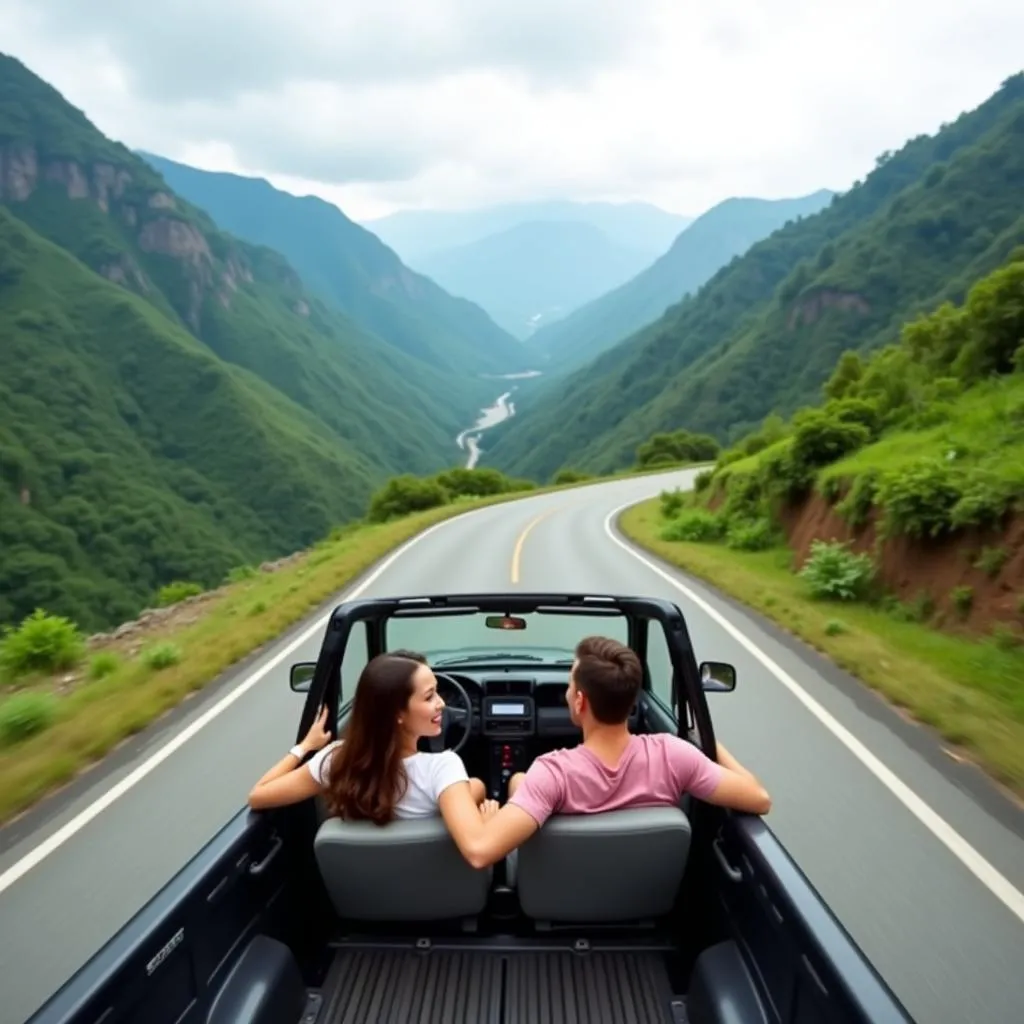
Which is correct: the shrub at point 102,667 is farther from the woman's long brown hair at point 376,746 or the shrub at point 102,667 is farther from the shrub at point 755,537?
the shrub at point 755,537

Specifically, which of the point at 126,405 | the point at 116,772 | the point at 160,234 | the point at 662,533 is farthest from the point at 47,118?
the point at 116,772

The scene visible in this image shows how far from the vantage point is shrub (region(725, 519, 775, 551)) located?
784 inches

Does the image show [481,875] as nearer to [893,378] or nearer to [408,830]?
[408,830]

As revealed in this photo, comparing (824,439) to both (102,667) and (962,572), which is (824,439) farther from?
(102,667)

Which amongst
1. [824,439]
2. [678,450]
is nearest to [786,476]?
[824,439]

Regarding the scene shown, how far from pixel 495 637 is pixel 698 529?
12468mm

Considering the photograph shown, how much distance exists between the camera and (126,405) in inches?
4414

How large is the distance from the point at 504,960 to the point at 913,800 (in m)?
3.82

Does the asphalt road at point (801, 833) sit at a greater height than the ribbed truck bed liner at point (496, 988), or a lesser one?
lesser

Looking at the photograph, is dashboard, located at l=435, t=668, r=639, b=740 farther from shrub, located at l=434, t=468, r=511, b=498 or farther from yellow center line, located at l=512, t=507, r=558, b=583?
shrub, located at l=434, t=468, r=511, b=498

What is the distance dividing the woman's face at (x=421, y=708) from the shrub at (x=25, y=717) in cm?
655

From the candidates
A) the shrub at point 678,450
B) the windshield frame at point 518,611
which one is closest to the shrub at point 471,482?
the shrub at point 678,450

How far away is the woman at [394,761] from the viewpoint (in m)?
2.81

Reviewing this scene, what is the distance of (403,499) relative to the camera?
139 feet
